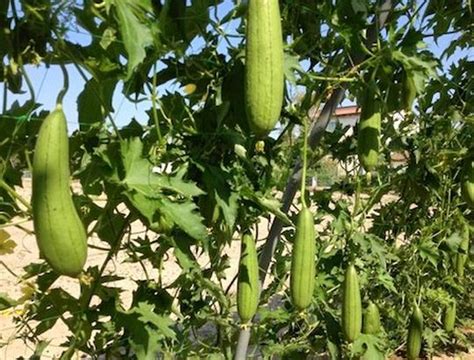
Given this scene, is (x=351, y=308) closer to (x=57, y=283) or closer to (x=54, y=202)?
(x=54, y=202)

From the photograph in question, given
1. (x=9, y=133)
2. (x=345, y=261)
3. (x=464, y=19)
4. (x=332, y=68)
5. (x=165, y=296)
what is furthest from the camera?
(x=345, y=261)

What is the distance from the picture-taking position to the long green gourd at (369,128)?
7.64 feet

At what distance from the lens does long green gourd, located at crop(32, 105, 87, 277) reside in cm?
115

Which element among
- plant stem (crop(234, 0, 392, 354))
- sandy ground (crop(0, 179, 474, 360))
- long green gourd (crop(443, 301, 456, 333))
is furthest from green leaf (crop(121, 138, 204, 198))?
long green gourd (crop(443, 301, 456, 333))

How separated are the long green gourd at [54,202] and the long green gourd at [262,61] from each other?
49 cm

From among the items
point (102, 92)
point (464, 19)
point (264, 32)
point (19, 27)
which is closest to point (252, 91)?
point (264, 32)

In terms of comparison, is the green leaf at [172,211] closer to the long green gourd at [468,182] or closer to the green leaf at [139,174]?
the green leaf at [139,174]

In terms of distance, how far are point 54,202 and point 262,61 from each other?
2.01 feet

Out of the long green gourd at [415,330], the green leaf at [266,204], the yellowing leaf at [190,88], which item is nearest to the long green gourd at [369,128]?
the green leaf at [266,204]

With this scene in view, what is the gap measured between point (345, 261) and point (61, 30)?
7.17ft

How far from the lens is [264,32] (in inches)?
56.8

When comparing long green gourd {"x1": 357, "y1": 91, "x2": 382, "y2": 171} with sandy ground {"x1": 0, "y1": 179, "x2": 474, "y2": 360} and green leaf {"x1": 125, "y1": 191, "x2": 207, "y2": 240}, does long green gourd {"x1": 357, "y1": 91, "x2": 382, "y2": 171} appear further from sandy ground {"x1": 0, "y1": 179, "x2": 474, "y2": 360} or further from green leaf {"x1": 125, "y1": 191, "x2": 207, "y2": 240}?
sandy ground {"x1": 0, "y1": 179, "x2": 474, "y2": 360}

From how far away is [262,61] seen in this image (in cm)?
145

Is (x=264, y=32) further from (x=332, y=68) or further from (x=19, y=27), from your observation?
(x=332, y=68)
